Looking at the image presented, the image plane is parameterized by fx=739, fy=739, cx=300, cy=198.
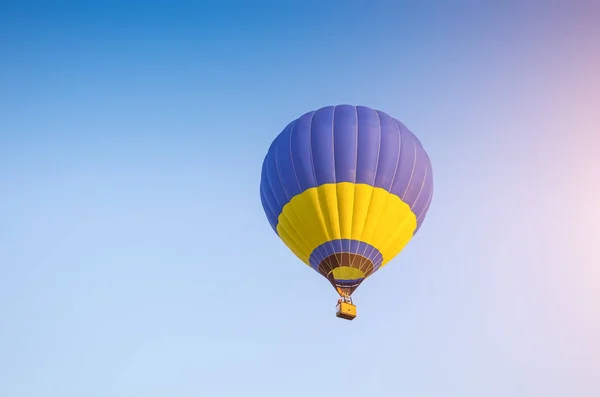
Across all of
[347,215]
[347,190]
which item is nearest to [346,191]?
[347,190]

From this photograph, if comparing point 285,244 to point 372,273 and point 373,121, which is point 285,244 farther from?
point 373,121

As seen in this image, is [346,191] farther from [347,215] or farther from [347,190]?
[347,215]

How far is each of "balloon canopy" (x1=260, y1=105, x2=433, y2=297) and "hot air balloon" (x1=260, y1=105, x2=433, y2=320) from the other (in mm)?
30

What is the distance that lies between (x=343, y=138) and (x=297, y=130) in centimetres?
161

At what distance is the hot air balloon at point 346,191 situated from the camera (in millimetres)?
22141

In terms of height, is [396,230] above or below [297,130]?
below

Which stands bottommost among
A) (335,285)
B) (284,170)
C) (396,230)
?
(335,285)

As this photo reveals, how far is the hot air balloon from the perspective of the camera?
72.6 ft

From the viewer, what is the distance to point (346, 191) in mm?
22109

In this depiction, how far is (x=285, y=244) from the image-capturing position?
79.8ft

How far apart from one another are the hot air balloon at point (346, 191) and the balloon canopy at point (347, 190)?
30 mm

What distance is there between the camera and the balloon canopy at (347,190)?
72.7ft

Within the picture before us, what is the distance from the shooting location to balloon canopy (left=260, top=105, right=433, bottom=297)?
22.2m

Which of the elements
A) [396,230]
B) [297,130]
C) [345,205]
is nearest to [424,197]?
[396,230]
